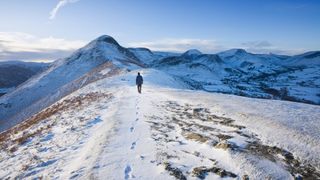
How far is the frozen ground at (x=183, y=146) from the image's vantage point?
10242 millimetres

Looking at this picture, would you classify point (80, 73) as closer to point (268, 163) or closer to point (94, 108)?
point (94, 108)

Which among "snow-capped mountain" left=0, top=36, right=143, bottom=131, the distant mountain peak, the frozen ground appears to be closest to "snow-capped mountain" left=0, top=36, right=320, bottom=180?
the frozen ground

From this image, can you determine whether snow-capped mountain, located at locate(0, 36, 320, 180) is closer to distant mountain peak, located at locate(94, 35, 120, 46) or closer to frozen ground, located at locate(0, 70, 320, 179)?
frozen ground, located at locate(0, 70, 320, 179)

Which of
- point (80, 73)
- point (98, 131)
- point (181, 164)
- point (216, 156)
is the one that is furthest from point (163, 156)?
point (80, 73)

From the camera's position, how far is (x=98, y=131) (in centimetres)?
1703

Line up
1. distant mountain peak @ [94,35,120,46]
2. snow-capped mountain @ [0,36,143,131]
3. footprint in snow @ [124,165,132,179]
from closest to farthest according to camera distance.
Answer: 1. footprint in snow @ [124,165,132,179]
2. snow-capped mountain @ [0,36,143,131]
3. distant mountain peak @ [94,35,120,46]

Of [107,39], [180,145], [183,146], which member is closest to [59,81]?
[107,39]

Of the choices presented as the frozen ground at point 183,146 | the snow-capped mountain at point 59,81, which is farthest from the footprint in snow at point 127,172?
the snow-capped mountain at point 59,81

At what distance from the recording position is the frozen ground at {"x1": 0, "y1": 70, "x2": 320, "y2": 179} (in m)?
10.2

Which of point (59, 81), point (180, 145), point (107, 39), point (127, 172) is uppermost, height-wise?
point (107, 39)

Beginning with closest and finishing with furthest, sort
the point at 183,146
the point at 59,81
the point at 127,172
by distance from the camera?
1. the point at 127,172
2. the point at 183,146
3. the point at 59,81

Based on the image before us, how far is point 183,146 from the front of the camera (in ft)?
42.5

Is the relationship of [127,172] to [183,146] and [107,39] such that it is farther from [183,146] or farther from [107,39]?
[107,39]

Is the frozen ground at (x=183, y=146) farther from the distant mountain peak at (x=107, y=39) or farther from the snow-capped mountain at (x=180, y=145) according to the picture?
the distant mountain peak at (x=107, y=39)
